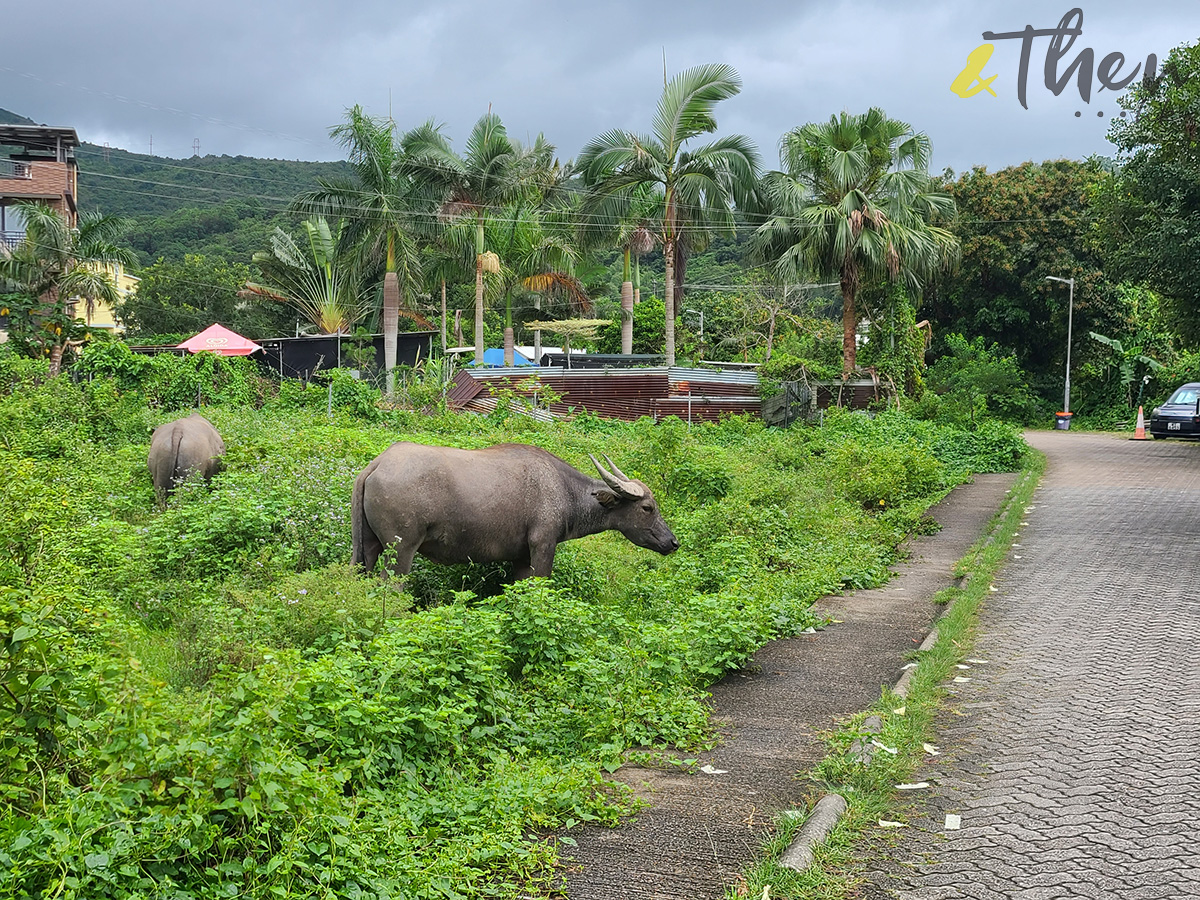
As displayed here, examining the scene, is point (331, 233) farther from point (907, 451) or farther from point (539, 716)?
point (539, 716)

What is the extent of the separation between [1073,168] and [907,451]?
3218 cm

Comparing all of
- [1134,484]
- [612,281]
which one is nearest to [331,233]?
[612,281]

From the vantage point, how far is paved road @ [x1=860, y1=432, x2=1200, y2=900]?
4773 millimetres

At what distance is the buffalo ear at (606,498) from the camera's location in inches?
369

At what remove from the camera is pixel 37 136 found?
157ft

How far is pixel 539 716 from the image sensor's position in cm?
628

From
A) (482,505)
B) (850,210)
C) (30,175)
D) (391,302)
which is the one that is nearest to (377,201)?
(391,302)

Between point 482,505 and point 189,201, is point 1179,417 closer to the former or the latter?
point 482,505

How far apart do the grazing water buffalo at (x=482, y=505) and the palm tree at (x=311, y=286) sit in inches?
1515

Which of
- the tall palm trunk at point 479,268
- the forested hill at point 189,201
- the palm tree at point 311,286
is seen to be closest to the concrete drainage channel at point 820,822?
the tall palm trunk at point 479,268

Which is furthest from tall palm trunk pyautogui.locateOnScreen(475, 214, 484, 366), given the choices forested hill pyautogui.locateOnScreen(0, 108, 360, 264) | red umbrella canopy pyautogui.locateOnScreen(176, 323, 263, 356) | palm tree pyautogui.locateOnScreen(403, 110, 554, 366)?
forested hill pyautogui.locateOnScreen(0, 108, 360, 264)

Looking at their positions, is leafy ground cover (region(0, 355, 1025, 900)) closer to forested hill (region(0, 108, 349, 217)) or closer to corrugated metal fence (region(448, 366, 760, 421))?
corrugated metal fence (region(448, 366, 760, 421))

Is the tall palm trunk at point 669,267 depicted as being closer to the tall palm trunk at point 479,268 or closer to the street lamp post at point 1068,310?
the tall palm trunk at point 479,268

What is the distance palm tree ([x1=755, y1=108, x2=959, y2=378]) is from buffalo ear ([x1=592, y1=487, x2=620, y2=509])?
20220 mm
